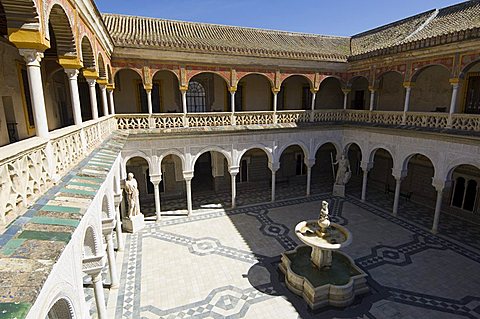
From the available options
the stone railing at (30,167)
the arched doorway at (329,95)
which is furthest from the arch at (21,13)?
the arched doorway at (329,95)

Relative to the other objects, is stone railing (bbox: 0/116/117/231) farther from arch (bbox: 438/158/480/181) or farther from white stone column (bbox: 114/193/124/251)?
arch (bbox: 438/158/480/181)

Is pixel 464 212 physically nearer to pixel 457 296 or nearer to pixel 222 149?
pixel 457 296

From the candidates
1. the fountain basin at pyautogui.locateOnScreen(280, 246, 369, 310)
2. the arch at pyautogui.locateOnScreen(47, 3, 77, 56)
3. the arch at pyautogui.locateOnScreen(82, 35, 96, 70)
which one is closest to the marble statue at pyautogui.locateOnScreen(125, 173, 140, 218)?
the arch at pyautogui.locateOnScreen(82, 35, 96, 70)

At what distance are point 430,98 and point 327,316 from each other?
10.9m

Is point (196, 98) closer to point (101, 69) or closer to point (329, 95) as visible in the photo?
point (101, 69)

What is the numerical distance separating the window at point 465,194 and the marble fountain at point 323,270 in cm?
746

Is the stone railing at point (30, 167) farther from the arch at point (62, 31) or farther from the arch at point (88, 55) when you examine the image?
the arch at point (88, 55)

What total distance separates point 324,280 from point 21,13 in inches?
299

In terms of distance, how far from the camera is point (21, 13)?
10.7 ft

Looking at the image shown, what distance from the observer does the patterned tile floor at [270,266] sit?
6426 millimetres

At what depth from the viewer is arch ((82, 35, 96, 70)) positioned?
6405 millimetres

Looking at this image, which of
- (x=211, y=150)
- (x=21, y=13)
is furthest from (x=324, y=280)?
(x=21, y=13)

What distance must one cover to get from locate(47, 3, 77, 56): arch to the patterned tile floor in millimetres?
5591

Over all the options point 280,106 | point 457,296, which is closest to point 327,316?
point 457,296
